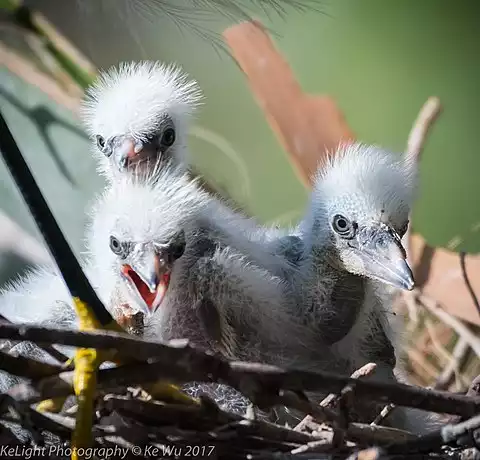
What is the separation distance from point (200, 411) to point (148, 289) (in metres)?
0.17

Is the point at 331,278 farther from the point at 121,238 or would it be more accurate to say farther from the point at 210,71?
the point at 210,71

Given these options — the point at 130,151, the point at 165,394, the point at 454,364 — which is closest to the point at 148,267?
the point at 165,394

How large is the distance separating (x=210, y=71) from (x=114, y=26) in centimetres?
22

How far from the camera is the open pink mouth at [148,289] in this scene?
0.83 m

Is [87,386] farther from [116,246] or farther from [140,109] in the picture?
[140,109]

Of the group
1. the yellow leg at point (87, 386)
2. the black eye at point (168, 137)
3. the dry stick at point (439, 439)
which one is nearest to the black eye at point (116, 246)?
the yellow leg at point (87, 386)

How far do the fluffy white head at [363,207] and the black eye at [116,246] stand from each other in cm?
26

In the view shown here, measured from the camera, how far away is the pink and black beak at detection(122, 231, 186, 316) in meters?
0.84

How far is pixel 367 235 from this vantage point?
95 cm

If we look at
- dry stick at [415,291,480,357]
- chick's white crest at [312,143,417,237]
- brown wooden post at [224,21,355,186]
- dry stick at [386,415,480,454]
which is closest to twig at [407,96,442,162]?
brown wooden post at [224,21,355,186]

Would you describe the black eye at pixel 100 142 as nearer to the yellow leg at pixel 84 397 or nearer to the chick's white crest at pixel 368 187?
Result: the chick's white crest at pixel 368 187

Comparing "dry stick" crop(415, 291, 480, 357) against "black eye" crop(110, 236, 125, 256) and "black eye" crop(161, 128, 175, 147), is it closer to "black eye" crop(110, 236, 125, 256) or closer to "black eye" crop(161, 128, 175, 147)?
"black eye" crop(161, 128, 175, 147)

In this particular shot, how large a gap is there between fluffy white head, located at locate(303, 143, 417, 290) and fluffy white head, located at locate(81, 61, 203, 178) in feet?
0.68

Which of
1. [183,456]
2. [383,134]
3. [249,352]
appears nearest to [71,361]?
[183,456]
